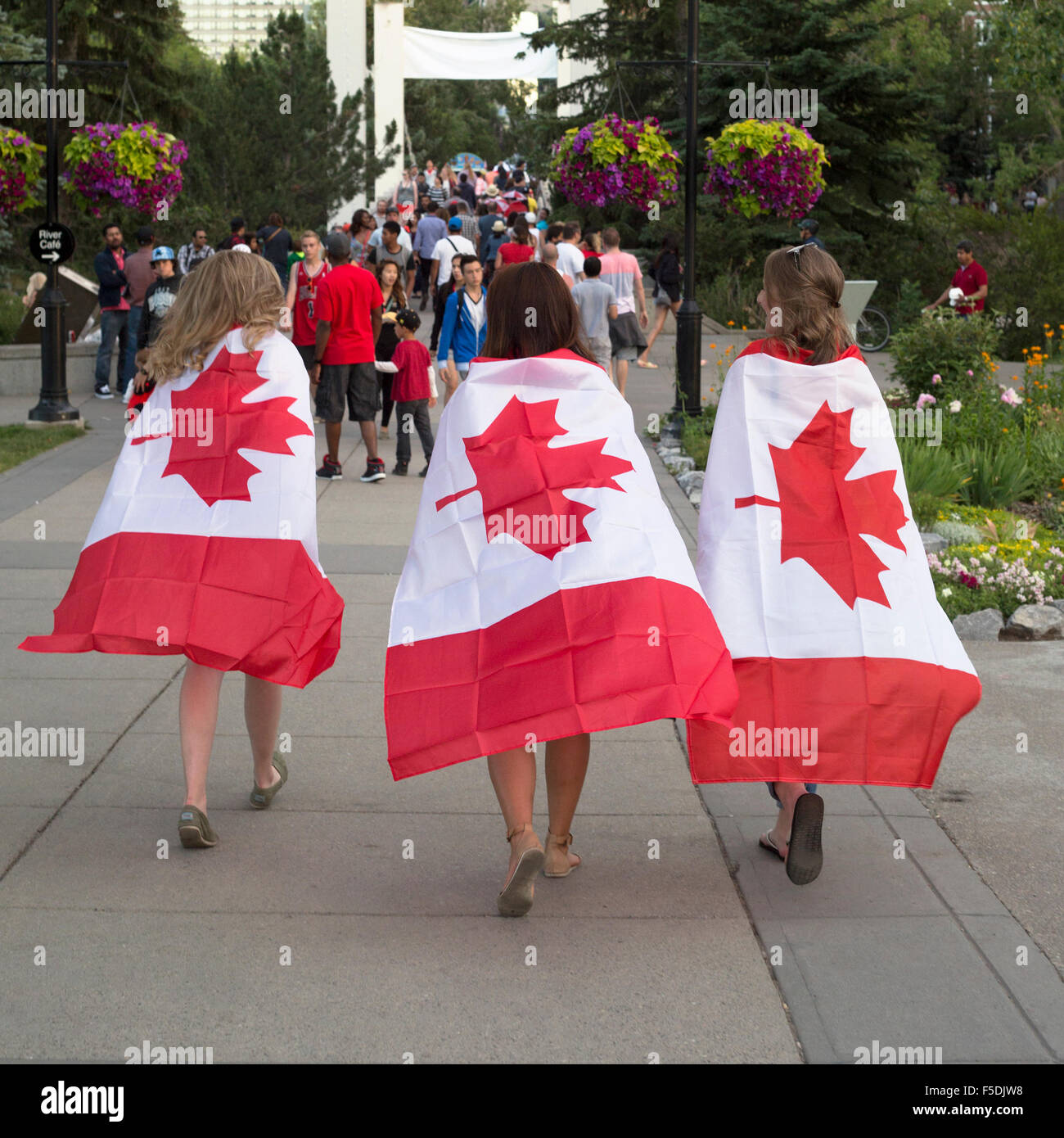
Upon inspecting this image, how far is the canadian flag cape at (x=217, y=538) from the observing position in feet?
16.1

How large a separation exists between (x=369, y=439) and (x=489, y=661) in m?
8.56

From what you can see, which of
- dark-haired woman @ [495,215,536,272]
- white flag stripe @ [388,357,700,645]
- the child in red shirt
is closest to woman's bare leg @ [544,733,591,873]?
white flag stripe @ [388,357,700,645]

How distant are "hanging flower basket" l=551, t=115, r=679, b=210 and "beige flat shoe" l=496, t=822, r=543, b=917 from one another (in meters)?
13.3

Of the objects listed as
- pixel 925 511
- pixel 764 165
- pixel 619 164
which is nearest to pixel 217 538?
pixel 925 511

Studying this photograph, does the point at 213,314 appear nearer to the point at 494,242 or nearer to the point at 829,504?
the point at 829,504

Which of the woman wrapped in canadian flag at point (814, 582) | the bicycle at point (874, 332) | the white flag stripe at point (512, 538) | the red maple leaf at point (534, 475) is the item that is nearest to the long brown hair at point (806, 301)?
the woman wrapped in canadian flag at point (814, 582)

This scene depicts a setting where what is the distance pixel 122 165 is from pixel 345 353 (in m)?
5.21

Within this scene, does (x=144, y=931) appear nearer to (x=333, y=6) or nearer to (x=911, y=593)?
(x=911, y=593)

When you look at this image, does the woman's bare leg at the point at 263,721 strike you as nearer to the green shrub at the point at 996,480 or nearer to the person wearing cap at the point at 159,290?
the green shrub at the point at 996,480

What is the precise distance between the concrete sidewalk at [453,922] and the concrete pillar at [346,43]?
39.5 meters

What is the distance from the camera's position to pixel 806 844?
15.1 feet

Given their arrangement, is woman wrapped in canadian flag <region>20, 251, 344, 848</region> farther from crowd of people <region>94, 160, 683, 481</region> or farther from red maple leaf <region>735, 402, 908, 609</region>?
red maple leaf <region>735, 402, 908, 609</region>

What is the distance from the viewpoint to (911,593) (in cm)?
482
